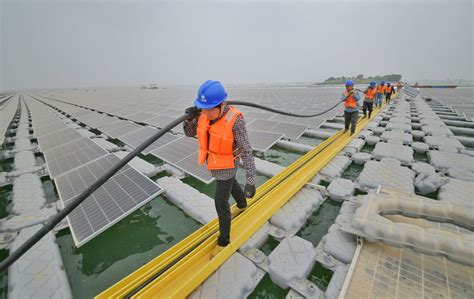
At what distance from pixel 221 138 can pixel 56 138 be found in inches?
377

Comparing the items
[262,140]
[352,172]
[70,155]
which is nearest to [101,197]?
[70,155]

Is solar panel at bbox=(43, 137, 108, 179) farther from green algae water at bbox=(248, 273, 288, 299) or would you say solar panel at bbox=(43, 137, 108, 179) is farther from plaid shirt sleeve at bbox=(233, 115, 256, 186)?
green algae water at bbox=(248, 273, 288, 299)

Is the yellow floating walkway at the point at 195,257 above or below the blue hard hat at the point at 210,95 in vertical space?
below

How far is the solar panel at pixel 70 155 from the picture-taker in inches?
210

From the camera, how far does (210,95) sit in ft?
6.81

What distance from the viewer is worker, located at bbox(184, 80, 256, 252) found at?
7.00 feet

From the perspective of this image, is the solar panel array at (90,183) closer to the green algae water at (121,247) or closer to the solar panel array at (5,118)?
the green algae water at (121,247)

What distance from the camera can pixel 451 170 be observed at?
486cm

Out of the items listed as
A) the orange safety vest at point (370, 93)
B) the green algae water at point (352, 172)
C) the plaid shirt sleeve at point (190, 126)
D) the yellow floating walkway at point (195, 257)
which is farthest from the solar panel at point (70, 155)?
the orange safety vest at point (370, 93)

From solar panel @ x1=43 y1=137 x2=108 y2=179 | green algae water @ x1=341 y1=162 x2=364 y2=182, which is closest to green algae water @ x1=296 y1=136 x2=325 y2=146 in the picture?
green algae water @ x1=341 y1=162 x2=364 y2=182

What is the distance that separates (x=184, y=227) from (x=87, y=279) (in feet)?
5.00

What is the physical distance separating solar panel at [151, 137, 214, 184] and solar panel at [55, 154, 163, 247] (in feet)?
3.55

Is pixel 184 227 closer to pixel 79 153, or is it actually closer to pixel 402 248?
pixel 402 248

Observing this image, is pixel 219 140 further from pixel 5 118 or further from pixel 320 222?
pixel 5 118
